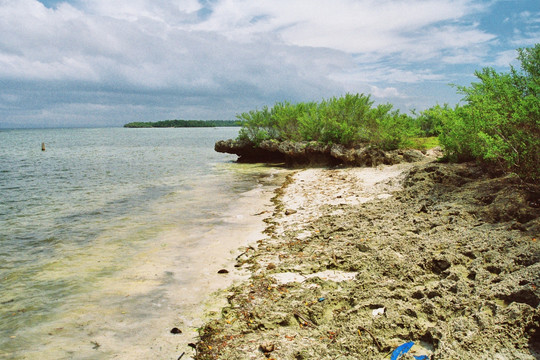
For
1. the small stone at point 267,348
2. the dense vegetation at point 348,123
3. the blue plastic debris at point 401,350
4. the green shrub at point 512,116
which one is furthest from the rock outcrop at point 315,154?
the small stone at point 267,348

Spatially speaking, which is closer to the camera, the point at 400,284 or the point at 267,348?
the point at 267,348

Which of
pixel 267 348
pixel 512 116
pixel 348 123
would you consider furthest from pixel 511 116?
pixel 348 123

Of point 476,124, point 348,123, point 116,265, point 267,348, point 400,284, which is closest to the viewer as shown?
point 267,348

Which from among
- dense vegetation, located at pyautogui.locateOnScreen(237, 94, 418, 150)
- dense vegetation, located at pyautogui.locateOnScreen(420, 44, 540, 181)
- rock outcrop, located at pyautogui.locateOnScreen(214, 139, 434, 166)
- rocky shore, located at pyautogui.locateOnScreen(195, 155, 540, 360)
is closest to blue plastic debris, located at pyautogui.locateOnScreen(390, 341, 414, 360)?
rocky shore, located at pyautogui.locateOnScreen(195, 155, 540, 360)

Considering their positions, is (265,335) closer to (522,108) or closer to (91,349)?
(91,349)

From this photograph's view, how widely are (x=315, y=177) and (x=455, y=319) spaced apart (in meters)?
14.2

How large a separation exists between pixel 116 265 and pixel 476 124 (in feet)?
30.6

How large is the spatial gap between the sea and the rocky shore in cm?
75

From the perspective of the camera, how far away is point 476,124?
8258mm

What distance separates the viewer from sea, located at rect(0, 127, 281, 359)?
4.50 meters

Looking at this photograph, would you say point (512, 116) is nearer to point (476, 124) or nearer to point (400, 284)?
point (476, 124)

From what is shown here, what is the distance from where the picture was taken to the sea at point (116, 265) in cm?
450

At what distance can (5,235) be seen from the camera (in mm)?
9852

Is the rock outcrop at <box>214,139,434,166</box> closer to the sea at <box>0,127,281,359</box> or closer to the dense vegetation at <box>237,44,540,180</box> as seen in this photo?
the dense vegetation at <box>237,44,540,180</box>
